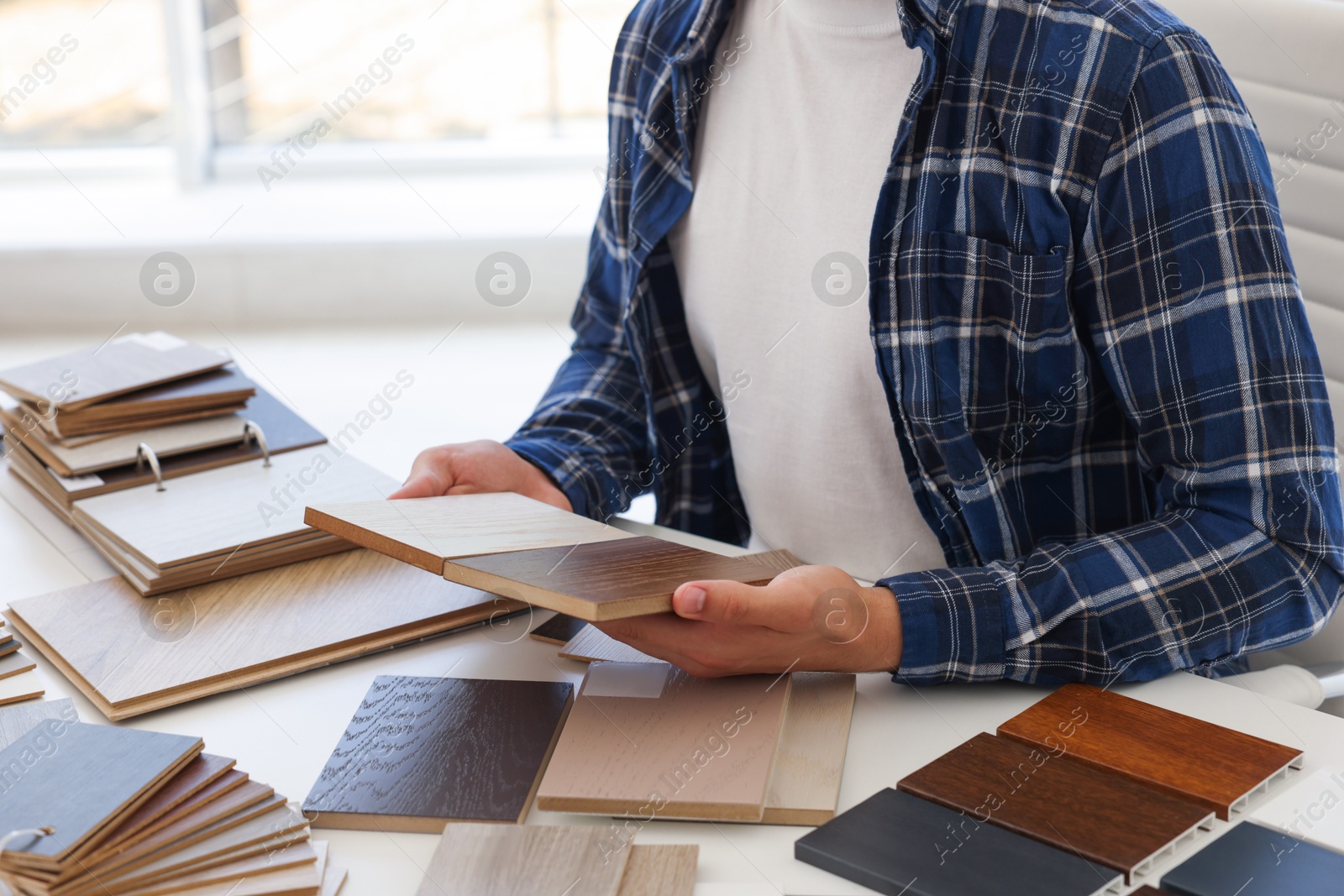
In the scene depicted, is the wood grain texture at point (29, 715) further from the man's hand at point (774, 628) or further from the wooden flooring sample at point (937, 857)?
the wooden flooring sample at point (937, 857)

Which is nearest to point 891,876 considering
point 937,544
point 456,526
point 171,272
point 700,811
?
point 700,811

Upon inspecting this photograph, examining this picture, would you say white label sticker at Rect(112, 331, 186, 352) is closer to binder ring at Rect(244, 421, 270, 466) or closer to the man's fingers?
binder ring at Rect(244, 421, 270, 466)

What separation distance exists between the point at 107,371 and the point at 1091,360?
1.05 meters

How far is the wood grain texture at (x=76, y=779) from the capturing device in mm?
619

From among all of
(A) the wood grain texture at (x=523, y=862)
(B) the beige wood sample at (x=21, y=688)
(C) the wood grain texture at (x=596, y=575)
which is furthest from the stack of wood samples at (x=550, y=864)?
(B) the beige wood sample at (x=21, y=688)

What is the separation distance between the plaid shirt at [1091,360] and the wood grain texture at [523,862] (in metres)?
0.30

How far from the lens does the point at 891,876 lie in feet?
2.12

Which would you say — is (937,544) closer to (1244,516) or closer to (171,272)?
(1244,516)

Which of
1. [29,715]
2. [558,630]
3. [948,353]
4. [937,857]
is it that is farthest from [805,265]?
[29,715]

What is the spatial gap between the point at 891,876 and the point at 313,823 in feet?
1.14

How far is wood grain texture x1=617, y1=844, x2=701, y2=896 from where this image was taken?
64 centimetres

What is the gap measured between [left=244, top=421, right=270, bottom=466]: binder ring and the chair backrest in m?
1.05

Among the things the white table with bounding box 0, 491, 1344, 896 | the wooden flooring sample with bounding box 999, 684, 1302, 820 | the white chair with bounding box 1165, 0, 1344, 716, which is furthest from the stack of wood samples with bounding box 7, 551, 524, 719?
the white chair with bounding box 1165, 0, 1344, 716

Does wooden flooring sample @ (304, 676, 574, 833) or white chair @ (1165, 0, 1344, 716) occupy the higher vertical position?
white chair @ (1165, 0, 1344, 716)
